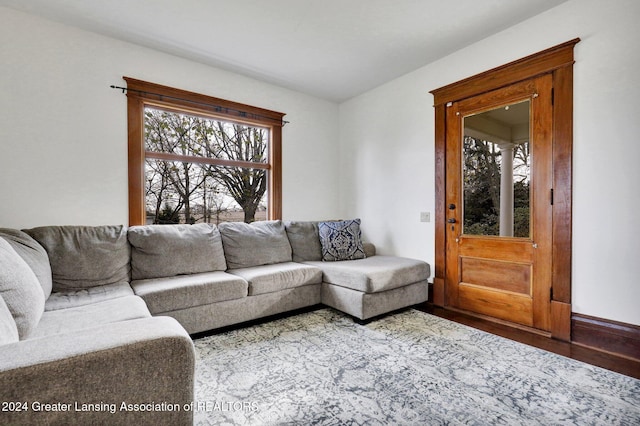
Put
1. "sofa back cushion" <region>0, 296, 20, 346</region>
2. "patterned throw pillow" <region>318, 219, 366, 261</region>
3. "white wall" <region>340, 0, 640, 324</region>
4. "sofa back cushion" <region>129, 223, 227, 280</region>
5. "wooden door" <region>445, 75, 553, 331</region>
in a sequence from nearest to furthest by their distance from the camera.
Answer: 1. "sofa back cushion" <region>0, 296, 20, 346</region>
2. "white wall" <region>340, 0, 640, 324</region>
3. "wooden door" <region>445, 75, 553, 331</region>
4. "sofa back cushion" <region>129, 223, 227, 280</region>
5. "patterned throw pillow" <region>318, 219, 366, 261</region>

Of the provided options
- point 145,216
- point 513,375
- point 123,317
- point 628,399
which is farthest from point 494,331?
point 145,216

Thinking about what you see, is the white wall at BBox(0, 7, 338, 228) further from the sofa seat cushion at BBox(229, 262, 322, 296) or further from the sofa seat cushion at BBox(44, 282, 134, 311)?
the sofa seat cushion at BBox(229, 262, 322, 296)

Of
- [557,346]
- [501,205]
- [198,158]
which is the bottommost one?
[557,346]

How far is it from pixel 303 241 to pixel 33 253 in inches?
91.7

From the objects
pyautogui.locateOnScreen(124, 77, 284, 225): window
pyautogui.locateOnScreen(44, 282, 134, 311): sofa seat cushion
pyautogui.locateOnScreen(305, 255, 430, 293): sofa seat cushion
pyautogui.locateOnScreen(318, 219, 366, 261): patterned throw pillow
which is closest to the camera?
pyautogui.locateOnScreen(44, 282, 134, 311): sofa seat cushion

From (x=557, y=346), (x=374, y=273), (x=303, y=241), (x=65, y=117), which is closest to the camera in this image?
(x=557, y=346)

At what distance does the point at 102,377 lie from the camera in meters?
0.87

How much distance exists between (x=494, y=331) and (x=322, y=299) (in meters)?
1.57

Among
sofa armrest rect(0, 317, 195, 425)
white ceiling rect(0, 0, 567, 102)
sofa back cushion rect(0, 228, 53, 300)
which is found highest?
white ceiling rect(0, 0, 567, 102)

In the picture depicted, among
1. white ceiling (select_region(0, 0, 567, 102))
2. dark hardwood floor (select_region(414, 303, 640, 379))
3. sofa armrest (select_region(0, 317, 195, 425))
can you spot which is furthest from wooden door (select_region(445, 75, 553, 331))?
sofa armrest (select_region(0, 317, 195, 425))

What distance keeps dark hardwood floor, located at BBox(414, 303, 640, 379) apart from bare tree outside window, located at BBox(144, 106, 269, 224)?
101 inches

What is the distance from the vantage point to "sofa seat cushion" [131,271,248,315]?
225 cm

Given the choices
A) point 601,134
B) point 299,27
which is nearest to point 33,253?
point 299,27

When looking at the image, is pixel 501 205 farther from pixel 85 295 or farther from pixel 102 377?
pixel 85 295
